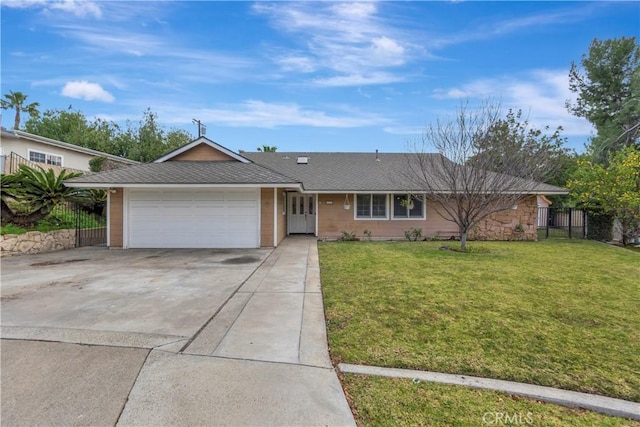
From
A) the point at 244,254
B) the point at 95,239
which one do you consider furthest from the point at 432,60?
the point at 95,239

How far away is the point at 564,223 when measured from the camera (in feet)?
64.5

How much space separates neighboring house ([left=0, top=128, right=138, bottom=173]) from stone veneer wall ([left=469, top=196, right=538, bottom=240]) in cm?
1985

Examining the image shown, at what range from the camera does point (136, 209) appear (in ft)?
39.8

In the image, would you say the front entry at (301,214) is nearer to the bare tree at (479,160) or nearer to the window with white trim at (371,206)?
the window with white trim at (371,206)

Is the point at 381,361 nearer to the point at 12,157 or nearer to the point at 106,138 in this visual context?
the point at 12,157

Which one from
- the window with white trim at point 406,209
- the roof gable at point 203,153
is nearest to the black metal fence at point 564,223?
the window with white trim at point 406,209

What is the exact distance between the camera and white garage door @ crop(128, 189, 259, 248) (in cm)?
1205

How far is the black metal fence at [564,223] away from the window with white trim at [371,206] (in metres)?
7.99

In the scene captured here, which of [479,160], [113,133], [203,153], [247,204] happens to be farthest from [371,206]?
[113,133]

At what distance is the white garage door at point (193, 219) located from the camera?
12.1 m

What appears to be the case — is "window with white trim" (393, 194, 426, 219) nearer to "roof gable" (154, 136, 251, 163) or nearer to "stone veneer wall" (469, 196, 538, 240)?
"stone veneer wall" (469, 196, 538, 240)

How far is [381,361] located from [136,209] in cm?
1167

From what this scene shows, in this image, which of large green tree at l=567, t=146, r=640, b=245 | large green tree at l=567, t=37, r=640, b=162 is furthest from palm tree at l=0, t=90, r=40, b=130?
large green tree at l=567, t=37, r=640, b=162

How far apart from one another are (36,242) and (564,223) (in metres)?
25.9
